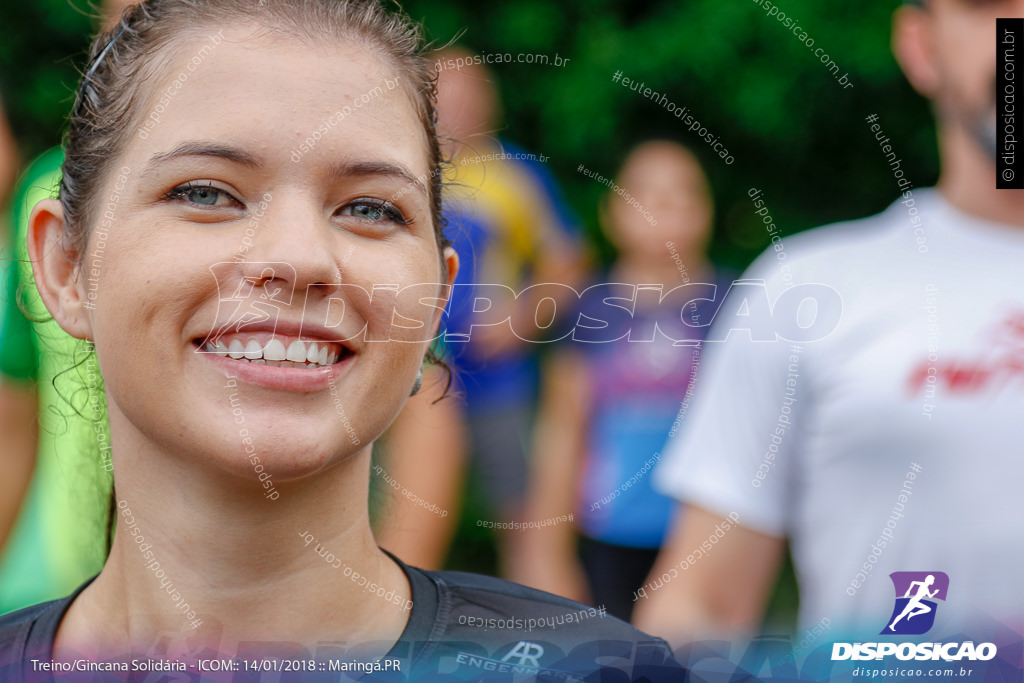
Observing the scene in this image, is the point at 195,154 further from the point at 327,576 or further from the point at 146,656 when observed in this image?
the point at 146,656

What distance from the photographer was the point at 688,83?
329 cm

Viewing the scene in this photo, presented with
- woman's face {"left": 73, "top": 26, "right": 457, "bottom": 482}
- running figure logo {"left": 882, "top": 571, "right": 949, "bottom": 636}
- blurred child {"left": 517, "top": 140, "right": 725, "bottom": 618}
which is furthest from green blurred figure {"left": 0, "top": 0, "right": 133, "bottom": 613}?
running figure logo {"left": 882, "top": 571, "right": 949, "bottom": 636}

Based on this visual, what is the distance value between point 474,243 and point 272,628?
1.11 m

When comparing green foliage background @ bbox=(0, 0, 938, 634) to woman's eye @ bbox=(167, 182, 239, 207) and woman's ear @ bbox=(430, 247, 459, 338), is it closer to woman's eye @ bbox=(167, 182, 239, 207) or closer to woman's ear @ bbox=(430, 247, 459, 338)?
woman's ear @ bbox=(430, 247, 459, 338)

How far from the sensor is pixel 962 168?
6.47ft

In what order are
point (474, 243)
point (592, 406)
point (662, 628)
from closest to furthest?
point (662, 628) → point (474, 243) → point (592, 406)

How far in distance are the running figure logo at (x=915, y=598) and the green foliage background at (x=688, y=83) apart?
1.13m

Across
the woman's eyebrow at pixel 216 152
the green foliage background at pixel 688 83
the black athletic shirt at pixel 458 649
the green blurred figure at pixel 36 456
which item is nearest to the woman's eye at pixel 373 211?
the woman's eyebrow at pixel 216 152

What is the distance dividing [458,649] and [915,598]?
0.88 m

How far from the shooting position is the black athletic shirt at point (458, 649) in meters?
1.38

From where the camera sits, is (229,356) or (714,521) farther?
(714,521)

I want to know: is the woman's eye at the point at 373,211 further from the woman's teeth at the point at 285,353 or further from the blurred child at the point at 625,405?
the blurred child at the point at 625,405

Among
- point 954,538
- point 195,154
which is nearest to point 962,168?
point 954,538

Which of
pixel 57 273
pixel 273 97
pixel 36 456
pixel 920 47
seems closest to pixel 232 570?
pixel 57 273
